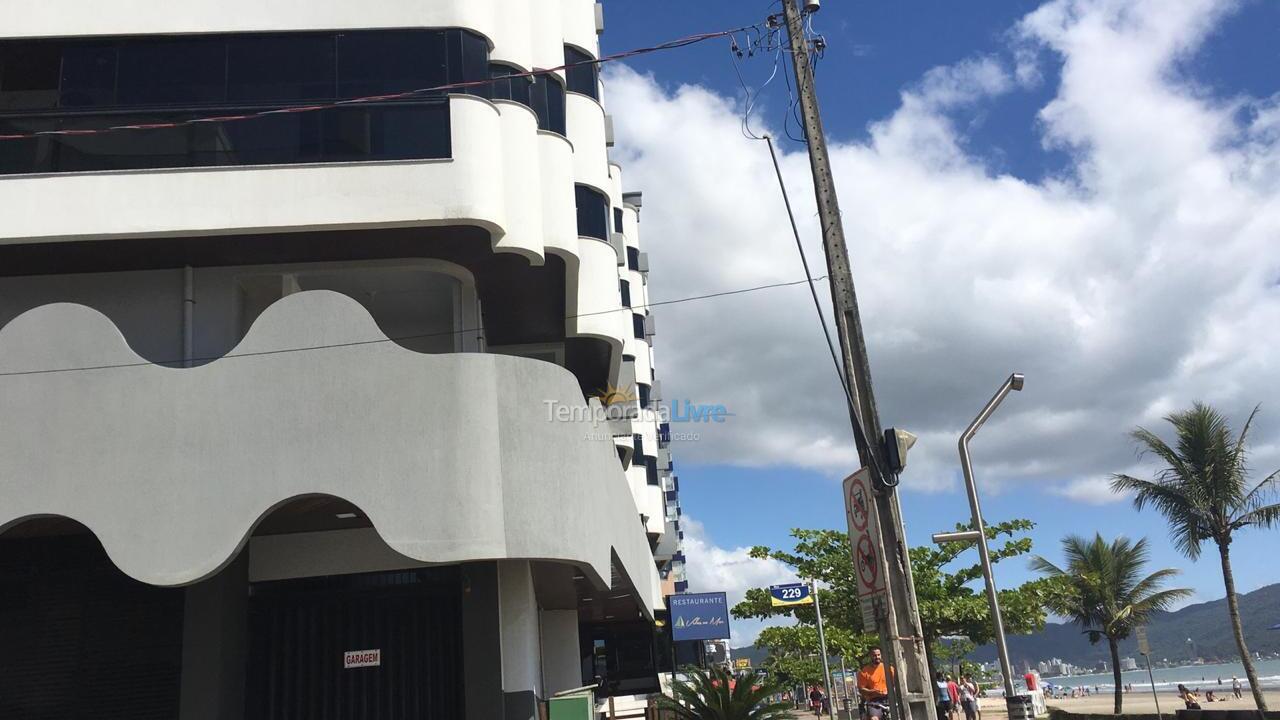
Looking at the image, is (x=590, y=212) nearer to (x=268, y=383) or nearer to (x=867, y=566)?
(x=268, y=383)

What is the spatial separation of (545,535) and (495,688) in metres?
2.25

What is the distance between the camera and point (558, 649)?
24.7 meters

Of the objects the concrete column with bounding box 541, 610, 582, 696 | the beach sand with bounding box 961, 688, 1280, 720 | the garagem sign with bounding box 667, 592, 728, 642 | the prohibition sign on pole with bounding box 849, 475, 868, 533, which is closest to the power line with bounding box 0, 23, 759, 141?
the prohibition sign on pole with bounding box 849, 475, 868, 533

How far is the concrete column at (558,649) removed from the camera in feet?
80.6

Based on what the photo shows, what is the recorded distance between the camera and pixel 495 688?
43.8 ft

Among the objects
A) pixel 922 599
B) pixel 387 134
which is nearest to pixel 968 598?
pixel 922 599

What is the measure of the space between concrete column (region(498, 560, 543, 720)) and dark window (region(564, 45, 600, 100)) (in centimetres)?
1017

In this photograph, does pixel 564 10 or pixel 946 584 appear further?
pixel 946 584

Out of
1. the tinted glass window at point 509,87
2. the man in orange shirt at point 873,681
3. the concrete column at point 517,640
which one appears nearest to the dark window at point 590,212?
Result: the tinted glass window at point 509,87

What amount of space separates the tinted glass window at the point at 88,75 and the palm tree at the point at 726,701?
12.3m

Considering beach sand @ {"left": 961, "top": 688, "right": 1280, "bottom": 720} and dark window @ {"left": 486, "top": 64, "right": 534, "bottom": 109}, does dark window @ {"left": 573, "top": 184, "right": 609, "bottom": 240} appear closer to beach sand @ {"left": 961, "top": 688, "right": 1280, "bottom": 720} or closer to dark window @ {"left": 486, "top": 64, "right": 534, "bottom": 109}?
dark window @ {"left": 486, "top": 64, "right": 534, "bottom": 109}

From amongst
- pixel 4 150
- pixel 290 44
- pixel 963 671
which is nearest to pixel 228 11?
pixel 290 44

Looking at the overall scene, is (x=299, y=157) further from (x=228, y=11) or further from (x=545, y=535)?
(x=545, y=535)

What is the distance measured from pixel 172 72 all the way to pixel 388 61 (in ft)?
10.1
